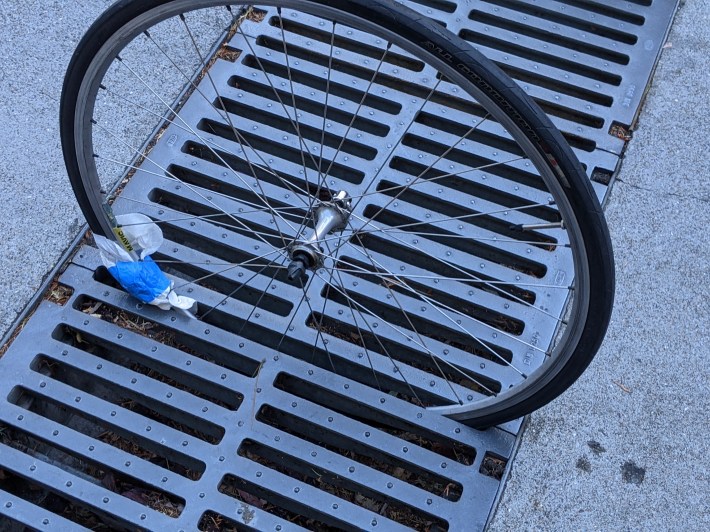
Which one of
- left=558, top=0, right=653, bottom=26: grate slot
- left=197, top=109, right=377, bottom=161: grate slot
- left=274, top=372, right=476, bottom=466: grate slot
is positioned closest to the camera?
left=274, top=372, right=476, bottom=466: grate slot

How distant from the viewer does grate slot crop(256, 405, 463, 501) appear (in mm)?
2199

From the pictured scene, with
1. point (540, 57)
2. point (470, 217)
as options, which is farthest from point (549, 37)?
point (470, 217)

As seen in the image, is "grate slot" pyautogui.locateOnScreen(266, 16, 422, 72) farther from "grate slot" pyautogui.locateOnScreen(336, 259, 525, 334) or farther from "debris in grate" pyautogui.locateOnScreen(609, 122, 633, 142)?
"grate slot" pyautogui.locateOnScreen(336, 259, 525, 334)

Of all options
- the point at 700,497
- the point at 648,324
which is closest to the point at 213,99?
the point at 648,324

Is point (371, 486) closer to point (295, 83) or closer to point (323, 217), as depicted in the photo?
point (323, 217)

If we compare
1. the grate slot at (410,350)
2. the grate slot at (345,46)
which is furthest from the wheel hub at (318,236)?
the grate slot at (345,46)

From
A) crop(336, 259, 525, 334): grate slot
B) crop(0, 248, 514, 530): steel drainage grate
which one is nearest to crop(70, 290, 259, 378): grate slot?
crop(0, 248, 514, 530): steel drainage grate

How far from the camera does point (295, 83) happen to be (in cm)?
277

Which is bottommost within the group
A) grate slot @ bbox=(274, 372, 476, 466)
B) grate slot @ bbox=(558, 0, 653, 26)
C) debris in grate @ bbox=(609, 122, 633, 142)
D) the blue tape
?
grate slot @ bbox=(274, 372, 476, 466)

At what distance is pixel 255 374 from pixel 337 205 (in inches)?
22.5

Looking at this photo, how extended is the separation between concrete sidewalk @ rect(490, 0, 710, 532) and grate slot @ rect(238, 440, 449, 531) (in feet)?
0.69

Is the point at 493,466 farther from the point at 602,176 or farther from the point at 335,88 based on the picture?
the point at 335,88

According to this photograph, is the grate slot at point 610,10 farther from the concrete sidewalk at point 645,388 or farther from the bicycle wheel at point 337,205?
the bicycle wheel at point 337,205

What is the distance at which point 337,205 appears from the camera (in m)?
2.05
